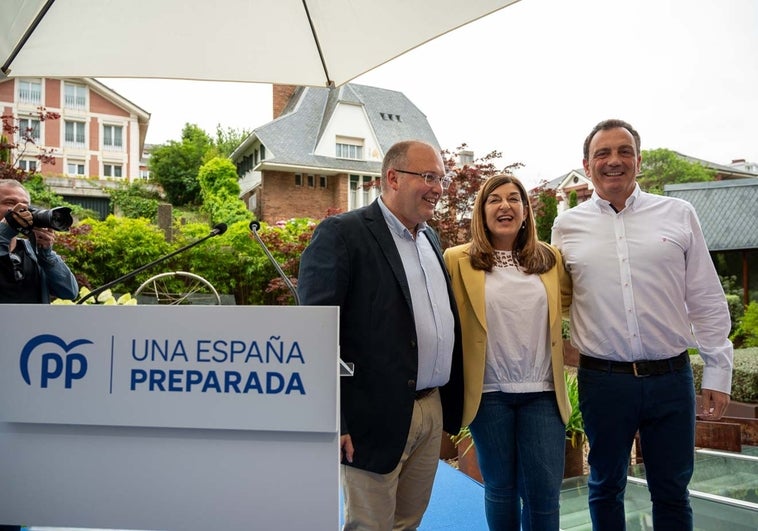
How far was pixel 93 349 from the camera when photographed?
1.06 m

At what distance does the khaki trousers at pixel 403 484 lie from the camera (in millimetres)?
1574

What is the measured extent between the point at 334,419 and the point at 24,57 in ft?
6.11

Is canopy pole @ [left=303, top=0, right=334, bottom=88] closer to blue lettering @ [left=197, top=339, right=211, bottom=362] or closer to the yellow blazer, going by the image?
the yellow blazer

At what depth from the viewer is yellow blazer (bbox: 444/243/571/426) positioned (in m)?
1.79

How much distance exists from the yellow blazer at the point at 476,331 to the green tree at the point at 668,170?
88.3 feet

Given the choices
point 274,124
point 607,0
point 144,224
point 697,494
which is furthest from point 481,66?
point 697,494

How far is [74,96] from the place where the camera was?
2622 centimetres

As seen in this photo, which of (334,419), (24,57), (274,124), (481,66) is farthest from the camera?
(481,66)

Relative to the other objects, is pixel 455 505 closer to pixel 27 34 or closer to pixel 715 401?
pixel 715 401

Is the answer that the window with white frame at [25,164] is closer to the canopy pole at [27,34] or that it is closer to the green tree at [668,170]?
the canopy pole at [27,34]

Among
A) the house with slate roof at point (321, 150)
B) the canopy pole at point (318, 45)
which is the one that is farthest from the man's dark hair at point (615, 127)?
the house with slate roof at point (321, 150)

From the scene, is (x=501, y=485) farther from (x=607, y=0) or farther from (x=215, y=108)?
(x=215, y=108)

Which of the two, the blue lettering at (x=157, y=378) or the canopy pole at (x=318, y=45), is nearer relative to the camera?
the blue lettering at (x=157, y=378)

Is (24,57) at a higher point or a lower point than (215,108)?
lower
